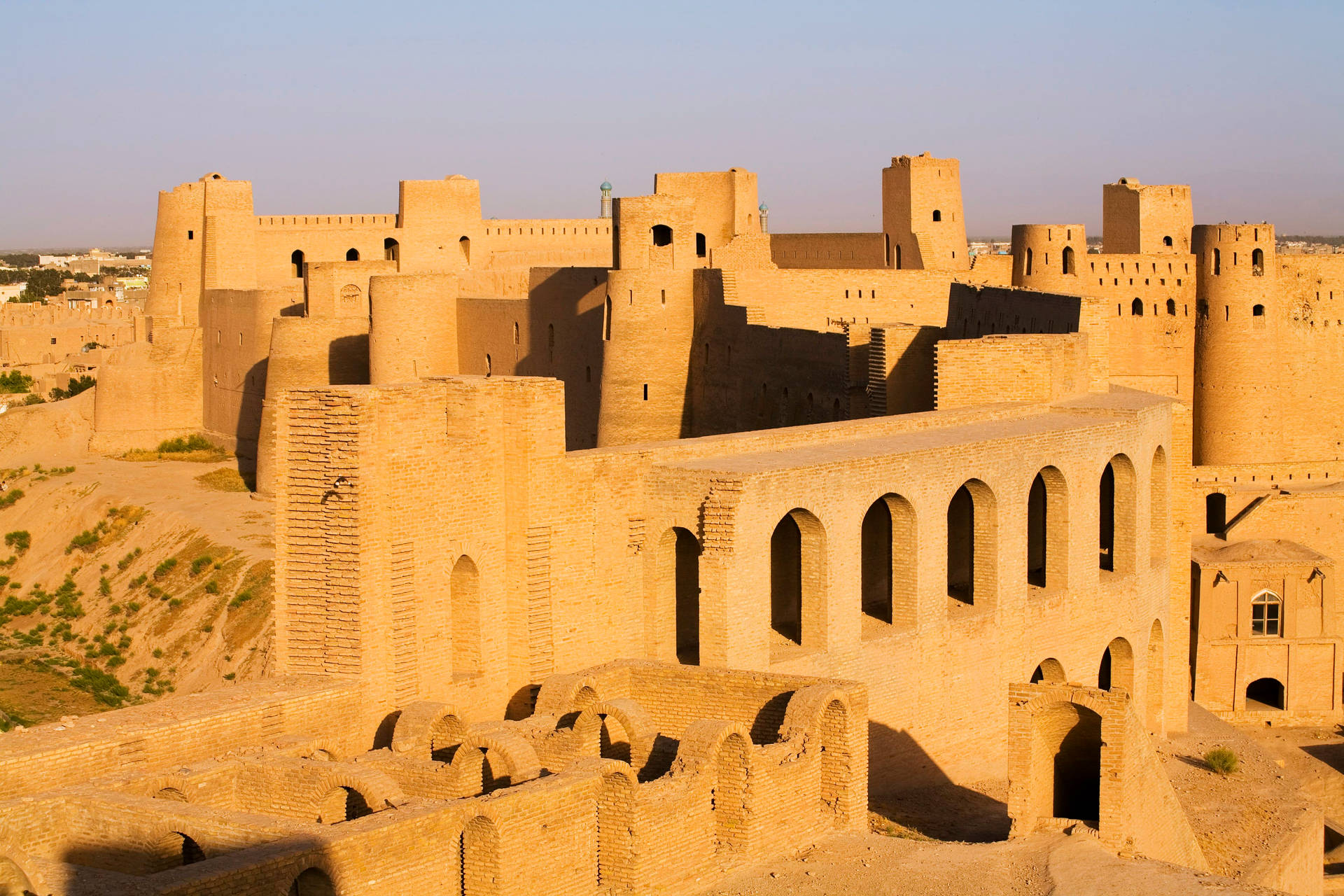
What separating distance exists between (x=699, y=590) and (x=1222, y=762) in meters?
7.52

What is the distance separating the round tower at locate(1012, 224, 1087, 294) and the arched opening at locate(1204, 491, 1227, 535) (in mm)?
5434

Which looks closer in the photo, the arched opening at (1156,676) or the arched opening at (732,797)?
the arched opening at (732,797)

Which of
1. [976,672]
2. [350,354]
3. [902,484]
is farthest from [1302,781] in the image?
[350,354]

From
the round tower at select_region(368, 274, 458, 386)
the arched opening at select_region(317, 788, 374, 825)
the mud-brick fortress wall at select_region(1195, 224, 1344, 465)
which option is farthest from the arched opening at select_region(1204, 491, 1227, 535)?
the arched opening at select_region(317, 788, 374, 825)

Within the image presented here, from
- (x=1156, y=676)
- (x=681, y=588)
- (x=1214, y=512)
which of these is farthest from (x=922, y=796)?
(x=1214, y=512)

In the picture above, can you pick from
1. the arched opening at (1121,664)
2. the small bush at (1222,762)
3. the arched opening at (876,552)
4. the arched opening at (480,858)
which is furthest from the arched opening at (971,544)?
the arched opening at (480,858)

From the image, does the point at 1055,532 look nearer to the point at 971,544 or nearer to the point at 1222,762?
the point at 971,544

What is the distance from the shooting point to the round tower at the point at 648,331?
2922 cm

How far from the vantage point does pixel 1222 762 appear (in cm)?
2141

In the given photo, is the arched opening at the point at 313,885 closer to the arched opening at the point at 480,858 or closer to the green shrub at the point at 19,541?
the arched opening at the point at 480,858

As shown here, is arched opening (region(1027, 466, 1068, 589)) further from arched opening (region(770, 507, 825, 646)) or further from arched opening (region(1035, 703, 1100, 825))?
arched opening (region(1035, 703, 1100, 825))

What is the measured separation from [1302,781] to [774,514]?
14.0 m

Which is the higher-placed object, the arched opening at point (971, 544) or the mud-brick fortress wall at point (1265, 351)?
the mud-brick fortress wall at point (1265, 351)

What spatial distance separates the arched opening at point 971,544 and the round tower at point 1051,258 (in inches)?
622
